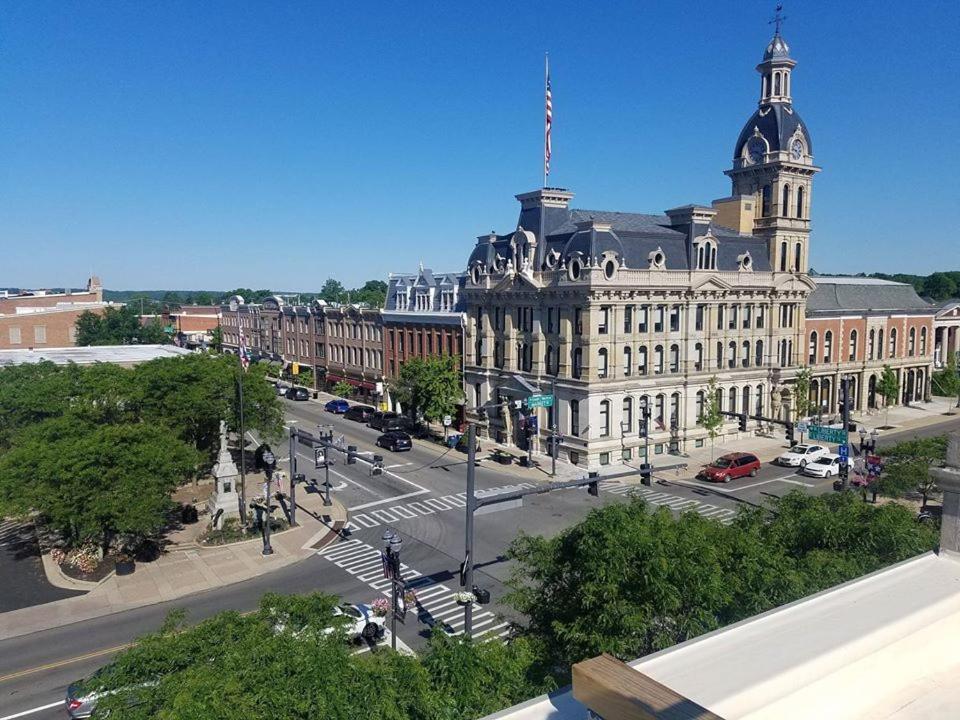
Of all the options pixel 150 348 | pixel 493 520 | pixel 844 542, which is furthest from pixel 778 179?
pixel 150 348

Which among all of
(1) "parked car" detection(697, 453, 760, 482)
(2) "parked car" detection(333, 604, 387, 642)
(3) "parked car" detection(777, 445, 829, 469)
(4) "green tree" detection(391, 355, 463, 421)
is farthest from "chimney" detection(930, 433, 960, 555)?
(4) "green tree" detection(391, 355, 463, 421)

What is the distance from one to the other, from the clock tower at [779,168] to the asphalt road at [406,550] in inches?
740

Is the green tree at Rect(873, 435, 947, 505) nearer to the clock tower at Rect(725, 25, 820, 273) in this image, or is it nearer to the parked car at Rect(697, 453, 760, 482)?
the parked car at Rect(697, 453, 760, 482)

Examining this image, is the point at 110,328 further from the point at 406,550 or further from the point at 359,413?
the point at 406,550

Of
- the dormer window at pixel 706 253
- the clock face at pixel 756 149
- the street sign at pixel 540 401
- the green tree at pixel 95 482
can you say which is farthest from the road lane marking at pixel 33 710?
the clock face at pixel 756 149

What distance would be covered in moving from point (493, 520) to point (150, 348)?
58.6 m

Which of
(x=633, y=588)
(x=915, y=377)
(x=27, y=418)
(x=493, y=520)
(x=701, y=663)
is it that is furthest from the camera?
(x=915, y=377)

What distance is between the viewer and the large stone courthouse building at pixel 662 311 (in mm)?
49719

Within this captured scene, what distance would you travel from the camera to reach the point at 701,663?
27.8 ft

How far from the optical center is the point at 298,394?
83.1m

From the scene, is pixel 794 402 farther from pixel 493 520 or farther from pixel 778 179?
pixel 493 520

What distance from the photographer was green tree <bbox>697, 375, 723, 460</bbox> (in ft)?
169

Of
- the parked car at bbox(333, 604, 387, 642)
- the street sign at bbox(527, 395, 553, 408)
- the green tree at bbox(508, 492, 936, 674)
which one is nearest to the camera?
the green tree at bbox(508, 492, 936, 674)

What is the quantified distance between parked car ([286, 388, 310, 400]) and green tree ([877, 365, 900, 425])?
63.0 m
